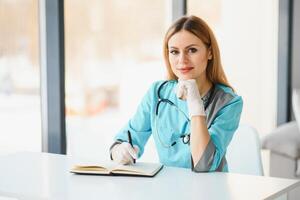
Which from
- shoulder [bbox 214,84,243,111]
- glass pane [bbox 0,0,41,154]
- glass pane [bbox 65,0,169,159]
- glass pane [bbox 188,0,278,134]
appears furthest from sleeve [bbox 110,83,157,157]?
glass pane [bbox 188,0,278,134]

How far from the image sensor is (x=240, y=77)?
164 inches

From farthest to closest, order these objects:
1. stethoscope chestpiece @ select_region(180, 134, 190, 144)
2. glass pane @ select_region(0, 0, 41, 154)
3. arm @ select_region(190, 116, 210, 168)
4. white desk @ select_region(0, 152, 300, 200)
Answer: glass pane @ select_region(0, 0, 41, 154)
stethoscope chestpiece @ select_region(180, 134, 190, 144)
arm @ select_region(190, 116, 210, 168)
white desk @ select_region(0, 152, 300, 200)

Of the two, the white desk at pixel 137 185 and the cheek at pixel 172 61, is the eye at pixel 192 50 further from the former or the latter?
the white desk at pixel 137 185

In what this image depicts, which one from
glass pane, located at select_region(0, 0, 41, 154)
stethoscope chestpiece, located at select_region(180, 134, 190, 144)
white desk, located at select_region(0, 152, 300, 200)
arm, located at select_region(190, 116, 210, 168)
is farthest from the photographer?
glass pane, located at select_region(0, 0, 41, 154)

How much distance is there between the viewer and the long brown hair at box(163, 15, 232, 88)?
197 cm

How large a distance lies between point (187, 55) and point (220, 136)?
32 cm

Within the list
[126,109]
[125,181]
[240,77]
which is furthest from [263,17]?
[125,181]

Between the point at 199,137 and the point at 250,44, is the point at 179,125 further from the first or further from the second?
the point at 250,44

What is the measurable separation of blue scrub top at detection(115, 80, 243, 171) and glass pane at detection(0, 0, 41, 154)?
1.97ft

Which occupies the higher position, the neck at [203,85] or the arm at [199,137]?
the neck at [203,85]

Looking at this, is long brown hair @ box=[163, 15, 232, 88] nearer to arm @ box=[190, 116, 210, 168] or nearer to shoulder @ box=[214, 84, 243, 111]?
shoulder @ box=[214, 84, 243, 111]

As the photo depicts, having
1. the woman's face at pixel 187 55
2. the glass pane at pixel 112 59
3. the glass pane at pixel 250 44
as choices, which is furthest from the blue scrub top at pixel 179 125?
the glass pane at pixel 250 44

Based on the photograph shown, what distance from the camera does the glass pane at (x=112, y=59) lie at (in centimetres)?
401

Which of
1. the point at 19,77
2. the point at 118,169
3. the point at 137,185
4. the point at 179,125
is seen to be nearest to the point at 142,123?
the point at 179,125
